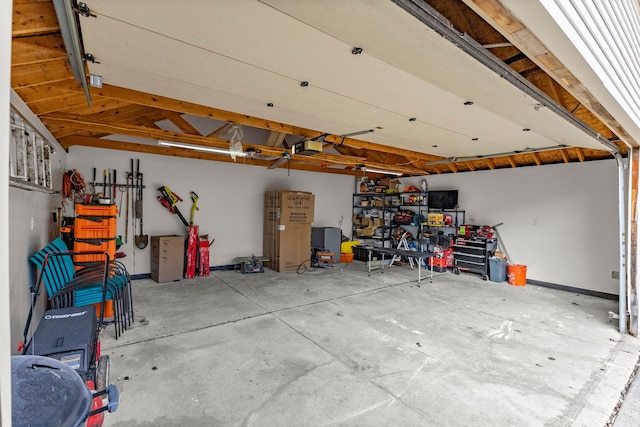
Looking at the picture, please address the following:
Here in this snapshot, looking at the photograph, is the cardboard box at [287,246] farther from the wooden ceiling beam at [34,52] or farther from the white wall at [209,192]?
the wooden ceiling beam at [34,52]

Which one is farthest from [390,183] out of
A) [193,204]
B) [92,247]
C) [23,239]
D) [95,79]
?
[23,239]

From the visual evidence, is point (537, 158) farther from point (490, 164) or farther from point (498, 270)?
point (498, 270)

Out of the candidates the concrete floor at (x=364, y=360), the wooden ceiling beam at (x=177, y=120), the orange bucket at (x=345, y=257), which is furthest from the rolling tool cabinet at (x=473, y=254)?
the wooden ceiling beam at (x=177, y=120)

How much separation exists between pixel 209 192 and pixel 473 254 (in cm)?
638

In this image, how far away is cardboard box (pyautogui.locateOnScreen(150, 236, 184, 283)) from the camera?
5812 mm

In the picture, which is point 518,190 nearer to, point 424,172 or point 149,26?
point 424,172

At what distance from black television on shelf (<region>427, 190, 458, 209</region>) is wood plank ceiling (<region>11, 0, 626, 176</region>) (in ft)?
2.11

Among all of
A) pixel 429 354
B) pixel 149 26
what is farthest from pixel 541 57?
pixel 429 354

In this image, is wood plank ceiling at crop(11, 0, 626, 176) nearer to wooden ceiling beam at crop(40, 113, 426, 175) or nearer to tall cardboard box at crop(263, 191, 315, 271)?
wooden ceiling beam at crop(40, 113, 426, 175)

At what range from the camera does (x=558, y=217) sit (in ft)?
19.9

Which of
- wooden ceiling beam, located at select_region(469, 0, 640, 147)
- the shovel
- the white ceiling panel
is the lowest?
the shovel

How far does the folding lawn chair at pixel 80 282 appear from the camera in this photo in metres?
2.93

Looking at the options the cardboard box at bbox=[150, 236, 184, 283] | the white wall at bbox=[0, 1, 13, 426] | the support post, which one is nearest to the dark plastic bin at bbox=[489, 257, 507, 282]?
the support post

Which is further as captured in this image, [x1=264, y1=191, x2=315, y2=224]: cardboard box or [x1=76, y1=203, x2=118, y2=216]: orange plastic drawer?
[x1=264, y1=191, x2=315, y2=224]: cardboard box
